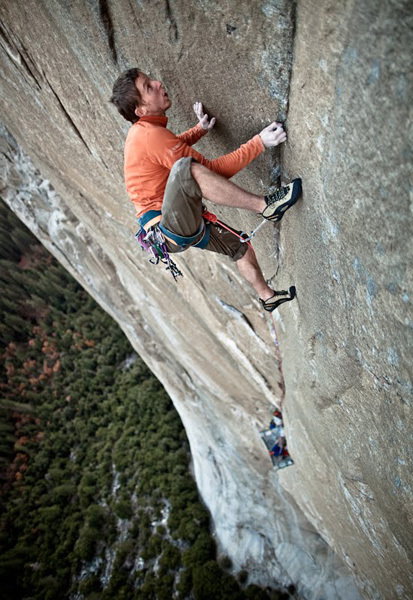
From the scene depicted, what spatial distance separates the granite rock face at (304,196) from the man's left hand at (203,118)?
64 mm

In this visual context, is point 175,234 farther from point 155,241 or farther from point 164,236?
point 155,241

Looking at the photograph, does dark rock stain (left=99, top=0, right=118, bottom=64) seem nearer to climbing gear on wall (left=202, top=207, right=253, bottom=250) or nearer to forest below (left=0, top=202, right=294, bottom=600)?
climbing gear on wall (left=202, top=207, right=253, bottom=250)

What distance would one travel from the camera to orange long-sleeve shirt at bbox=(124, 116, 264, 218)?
2.32 meters

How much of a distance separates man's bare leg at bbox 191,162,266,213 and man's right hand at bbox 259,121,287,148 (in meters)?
0.33

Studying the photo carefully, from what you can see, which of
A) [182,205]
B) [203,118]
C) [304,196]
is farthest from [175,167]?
[304,196]

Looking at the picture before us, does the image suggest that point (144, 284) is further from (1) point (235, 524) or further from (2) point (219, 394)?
(1) point (235, 524)

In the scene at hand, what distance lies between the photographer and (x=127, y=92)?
242cm

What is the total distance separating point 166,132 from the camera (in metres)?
2.42

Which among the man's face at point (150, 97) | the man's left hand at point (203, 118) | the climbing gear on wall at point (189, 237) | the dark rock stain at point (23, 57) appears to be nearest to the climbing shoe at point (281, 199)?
the climbing gear on wall at point (189, 237)

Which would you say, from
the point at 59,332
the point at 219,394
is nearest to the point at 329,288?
the point at 219,394

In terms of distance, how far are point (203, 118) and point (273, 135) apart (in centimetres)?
75

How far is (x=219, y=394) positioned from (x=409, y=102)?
716 cm

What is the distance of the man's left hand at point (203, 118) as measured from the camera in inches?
105

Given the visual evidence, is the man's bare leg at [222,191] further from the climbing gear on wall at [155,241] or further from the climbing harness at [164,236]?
the climbing gear on wall at [155,241]
